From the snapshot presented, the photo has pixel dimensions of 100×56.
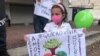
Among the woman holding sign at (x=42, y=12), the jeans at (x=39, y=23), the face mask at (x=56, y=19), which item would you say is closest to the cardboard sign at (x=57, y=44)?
the face mask at (x=56, y=19)

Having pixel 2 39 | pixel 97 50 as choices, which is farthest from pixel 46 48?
pixel 97 50

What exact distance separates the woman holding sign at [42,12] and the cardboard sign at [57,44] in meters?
1.37

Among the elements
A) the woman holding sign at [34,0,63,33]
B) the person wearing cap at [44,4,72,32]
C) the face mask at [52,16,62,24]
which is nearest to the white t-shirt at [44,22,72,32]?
the person wearing cap at [44,4,72,32]

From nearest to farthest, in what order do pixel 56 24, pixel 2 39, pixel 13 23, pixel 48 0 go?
pixel 56 24
pixel 2 39
pixel 48 0
pixel 13 23

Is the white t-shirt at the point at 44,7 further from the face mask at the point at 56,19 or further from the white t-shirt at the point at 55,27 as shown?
the face mask at the point at 56,19

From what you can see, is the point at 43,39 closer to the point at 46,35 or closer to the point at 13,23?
the point at 46,35

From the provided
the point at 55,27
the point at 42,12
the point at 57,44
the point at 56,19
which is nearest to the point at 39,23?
the point at 42,12

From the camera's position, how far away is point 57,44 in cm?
425

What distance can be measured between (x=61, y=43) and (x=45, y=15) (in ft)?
5.08

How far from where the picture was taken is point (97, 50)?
319 inches

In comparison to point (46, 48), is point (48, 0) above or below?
above

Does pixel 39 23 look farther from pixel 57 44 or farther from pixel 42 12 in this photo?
pixel 57 44

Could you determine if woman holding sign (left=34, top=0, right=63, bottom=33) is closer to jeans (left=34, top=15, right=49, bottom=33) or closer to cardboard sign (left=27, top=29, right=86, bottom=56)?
jeans (left=34, top=15, right=49, bottom=33)

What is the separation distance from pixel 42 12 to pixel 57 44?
162 cm
